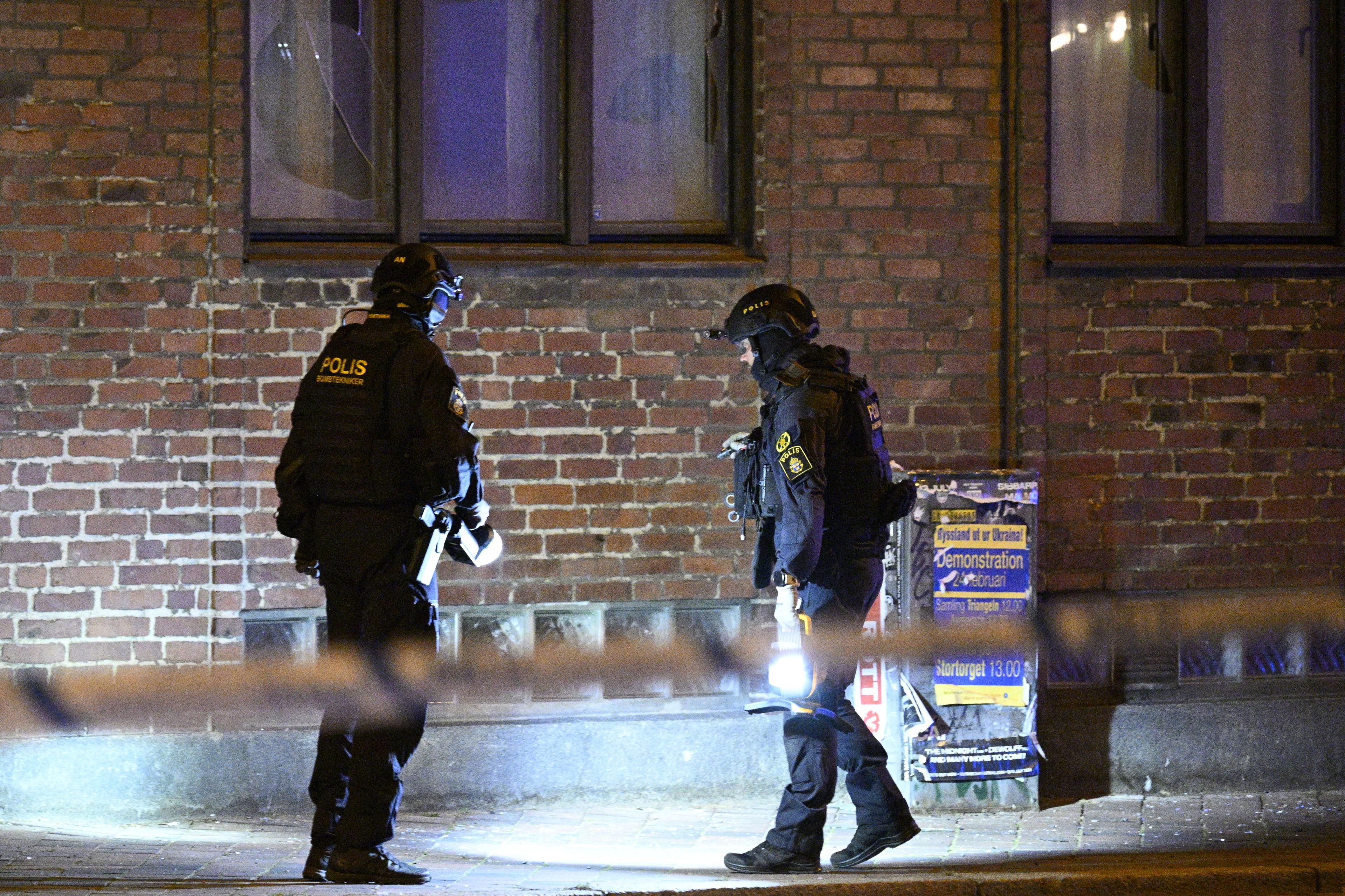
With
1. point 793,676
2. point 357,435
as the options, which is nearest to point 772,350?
point 793,676

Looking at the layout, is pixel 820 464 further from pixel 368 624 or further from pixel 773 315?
pixel 368 624

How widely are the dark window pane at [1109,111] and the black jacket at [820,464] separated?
7.29ft

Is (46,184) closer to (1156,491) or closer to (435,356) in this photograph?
(435,356)

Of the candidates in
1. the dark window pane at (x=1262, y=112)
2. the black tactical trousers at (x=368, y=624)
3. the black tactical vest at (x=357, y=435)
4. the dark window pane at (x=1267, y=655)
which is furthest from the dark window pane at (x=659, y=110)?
the dark window pane at (x=1267, y=655)

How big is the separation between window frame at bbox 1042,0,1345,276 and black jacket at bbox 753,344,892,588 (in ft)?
6.40

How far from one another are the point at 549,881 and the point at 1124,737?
313 centimetres

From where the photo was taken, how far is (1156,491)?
689 cm

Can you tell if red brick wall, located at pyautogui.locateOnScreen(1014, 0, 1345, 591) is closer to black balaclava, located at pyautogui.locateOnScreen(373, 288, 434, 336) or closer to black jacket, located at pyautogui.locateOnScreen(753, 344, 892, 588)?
black jacket, located at pyautogui.locateOnScreen(753, 344, 892, 588)

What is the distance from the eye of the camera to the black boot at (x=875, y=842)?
210 inches

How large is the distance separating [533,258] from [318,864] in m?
2.81

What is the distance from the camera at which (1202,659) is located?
23.1ft

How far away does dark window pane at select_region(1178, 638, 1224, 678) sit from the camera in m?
7.00

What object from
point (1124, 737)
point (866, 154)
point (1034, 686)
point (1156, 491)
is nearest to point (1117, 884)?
point (1034, 686)

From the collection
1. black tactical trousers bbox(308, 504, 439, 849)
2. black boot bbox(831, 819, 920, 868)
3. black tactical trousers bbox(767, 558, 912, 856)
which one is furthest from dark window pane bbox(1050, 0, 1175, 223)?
black tactical trousers bbox(308, 504, 439, 849)
